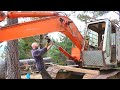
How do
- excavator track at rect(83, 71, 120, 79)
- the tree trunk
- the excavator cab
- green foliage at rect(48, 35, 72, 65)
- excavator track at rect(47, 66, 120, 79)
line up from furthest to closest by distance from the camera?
green foliage at rect(48, 35, 72, 65) → the tree trunk → the excavator cab → excavator track at rect(47, 66, 120, 79) → excavator track at rect(83, 71, 120, 79)

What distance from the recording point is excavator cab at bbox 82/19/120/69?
6.51 metres

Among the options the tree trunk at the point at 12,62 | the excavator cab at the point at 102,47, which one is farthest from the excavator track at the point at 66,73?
the tree trunk at the point at 12,62

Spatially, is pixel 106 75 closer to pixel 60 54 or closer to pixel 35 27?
pixel 35 27

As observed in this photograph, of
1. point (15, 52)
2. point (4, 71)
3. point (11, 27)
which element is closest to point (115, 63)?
point (11, 27)

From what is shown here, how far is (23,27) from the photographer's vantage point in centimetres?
652

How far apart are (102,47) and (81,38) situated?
3.28 feet

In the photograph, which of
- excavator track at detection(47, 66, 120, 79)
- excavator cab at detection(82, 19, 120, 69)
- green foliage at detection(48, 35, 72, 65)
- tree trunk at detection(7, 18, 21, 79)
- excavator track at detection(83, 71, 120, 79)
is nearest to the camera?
excavator track at detection(83, 71, 120, 79)

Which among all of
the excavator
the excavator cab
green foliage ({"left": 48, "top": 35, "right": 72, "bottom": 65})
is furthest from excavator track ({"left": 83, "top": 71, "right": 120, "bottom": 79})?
green foliage ({"left": 48, "top": 35, "right": 72, "bottom": 65})

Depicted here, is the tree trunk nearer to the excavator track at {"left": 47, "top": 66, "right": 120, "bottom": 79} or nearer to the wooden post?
the wooden post

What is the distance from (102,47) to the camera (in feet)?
21.6

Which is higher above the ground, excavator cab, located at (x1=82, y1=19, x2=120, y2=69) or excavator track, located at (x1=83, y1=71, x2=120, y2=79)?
excavator cab, located at (x1=82, y1=19, x2=120, y2=69)

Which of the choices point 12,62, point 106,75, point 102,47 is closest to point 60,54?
point 12,62

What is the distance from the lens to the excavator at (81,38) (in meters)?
6.46

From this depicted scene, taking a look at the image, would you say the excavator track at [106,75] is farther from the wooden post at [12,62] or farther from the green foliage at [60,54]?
the green foliage at [60,54]
